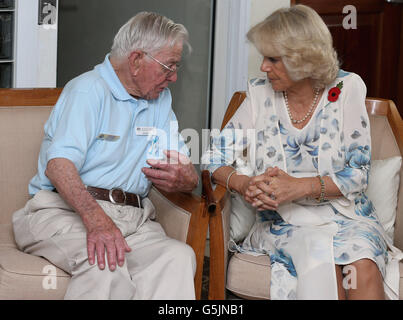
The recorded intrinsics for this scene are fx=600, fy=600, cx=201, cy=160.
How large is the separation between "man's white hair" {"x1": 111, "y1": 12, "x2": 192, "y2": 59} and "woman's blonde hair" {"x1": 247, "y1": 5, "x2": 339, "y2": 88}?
32cm

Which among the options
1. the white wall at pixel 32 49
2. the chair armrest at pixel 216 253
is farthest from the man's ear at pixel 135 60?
the white wall at pixel 32 49

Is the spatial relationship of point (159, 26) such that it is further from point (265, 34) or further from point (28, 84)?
point (28, 84)

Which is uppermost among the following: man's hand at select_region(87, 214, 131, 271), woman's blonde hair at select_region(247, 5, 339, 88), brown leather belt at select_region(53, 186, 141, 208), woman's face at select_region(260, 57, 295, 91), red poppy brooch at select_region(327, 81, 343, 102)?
woman's blonde hair at select_region(247, 5, 339, 88)

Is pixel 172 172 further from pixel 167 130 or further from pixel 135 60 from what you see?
pixel 135 60

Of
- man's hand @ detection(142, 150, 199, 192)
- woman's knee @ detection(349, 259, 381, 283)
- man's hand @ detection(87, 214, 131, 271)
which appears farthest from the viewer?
man's hand @ detection(142, 150, 199, 192)

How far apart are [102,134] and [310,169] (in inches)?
29.9

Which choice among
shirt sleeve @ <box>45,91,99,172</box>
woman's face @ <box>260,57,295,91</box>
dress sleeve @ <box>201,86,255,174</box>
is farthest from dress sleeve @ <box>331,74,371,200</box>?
shirt sleeve @ <box>45,91,99,172</box>

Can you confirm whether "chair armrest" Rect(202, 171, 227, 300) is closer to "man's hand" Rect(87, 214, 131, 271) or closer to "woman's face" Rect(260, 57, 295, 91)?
"man's hand" Rect(87, 214, 131, 271)

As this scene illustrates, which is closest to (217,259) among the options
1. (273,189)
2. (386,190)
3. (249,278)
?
(249,278)

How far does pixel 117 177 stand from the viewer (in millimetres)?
2066

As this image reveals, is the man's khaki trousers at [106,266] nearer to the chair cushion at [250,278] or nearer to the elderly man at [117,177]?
the elderly man at [117,177]

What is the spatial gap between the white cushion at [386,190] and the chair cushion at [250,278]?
0.28 meters

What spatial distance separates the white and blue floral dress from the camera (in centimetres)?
196

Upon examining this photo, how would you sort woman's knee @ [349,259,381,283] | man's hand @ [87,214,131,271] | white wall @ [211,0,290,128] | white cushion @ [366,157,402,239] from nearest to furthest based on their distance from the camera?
man's hand @ [87,214,131,271] → woman's knee @ [349,259,381,283] → white cushion @ [366,157,402,239] → white wall @ [211,0,290,128]
